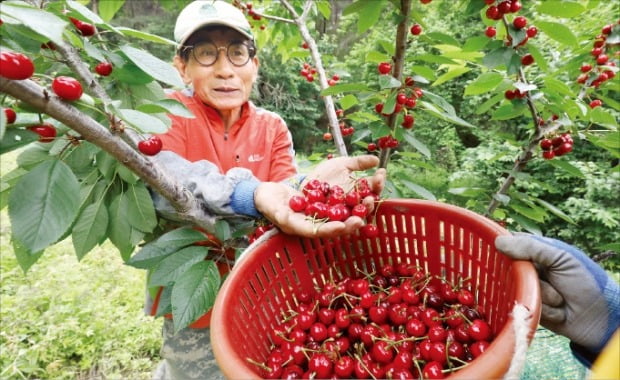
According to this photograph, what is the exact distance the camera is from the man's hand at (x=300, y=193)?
104cm

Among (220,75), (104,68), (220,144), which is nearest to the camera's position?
(104,68)

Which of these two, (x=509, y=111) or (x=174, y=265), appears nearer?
(x=174, y=265)

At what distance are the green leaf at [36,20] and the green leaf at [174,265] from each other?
0.68 metres

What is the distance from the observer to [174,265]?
1050 millimetres

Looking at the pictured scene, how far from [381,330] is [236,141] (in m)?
1.09

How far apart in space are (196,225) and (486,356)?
0.89m

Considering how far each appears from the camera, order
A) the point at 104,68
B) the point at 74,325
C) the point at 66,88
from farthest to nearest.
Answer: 1. the point at 74,325
2. the point at 104,68
3. the point at 66,88

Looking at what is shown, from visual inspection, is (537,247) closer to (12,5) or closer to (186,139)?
(12,5)

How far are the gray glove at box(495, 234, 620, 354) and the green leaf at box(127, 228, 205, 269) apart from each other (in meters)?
0.88

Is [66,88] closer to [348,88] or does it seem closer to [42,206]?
[42,206]

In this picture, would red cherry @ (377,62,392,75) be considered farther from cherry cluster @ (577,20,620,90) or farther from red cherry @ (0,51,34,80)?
Answer: red cherry @ (0,51,34,80)

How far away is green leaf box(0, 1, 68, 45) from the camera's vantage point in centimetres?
50

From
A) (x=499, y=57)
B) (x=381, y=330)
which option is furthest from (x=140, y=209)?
(x=499, y=57)

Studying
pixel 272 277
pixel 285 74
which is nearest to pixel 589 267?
pixel 272 277
